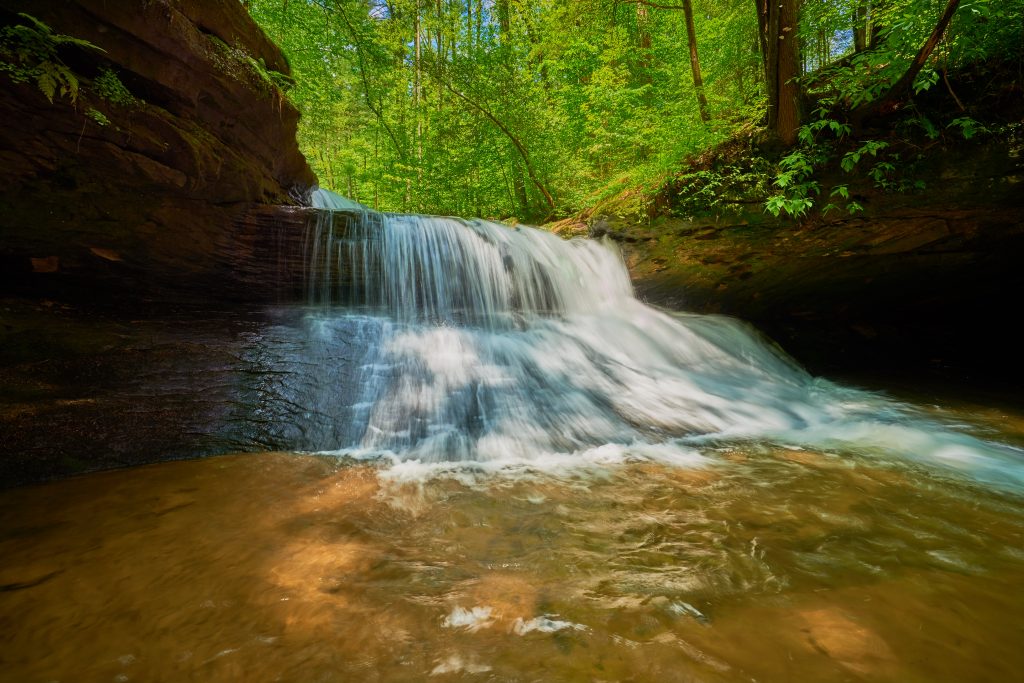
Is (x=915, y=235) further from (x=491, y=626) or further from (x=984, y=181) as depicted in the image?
(x=491, y=626)

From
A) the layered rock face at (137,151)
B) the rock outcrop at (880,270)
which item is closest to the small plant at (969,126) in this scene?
the rock outcrop at (880,270)

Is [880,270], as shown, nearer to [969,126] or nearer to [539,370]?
[969,126]

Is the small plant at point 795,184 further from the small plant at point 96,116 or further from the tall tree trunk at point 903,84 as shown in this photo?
the small plant at point 96,116

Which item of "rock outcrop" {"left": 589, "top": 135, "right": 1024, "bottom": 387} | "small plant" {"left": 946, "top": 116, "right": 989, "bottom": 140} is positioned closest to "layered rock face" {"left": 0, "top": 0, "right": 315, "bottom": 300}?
"rock outcrop" {"left": 589, "top": 135, "right": 1024, "bottom": 387}

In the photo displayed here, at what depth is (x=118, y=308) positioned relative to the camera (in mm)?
4062

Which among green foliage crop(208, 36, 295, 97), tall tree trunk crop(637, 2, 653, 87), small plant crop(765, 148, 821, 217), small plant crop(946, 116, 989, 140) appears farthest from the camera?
tall tree trunk crop(637, 2, 653, 87)

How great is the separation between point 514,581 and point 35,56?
4513 mm

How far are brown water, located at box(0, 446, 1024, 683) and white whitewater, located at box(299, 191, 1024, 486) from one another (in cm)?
85

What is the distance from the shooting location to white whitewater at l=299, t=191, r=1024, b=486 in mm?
3506

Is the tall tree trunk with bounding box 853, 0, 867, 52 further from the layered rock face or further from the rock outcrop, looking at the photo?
the layered rock face

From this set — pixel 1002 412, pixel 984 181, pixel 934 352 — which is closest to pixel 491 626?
pixel 1002 412

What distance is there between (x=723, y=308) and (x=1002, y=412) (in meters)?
3.57

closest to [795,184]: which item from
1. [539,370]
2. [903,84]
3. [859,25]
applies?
[903,84]

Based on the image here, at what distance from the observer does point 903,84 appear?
4.32 metres
